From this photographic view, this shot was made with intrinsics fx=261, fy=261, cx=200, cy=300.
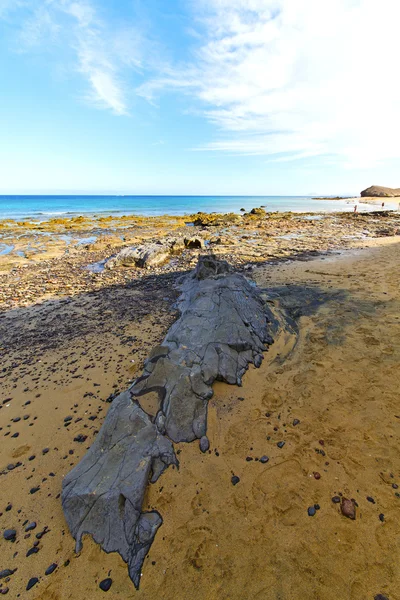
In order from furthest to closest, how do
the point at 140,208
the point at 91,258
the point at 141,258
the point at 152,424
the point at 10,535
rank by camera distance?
the point at 140,208 < the point at 91,258 < the point at 141,258 < the point at 152,424 < the point at 10,535

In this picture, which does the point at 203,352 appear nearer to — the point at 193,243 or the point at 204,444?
the point at 204,444

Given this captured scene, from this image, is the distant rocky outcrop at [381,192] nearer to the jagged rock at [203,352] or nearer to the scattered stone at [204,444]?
the jagged rock at [203,352]

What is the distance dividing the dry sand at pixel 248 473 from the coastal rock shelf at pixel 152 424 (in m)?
0.16

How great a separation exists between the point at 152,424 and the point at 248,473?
4.76 ft

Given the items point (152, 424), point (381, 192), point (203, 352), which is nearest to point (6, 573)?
point (152, 424)

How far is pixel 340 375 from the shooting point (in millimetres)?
5129

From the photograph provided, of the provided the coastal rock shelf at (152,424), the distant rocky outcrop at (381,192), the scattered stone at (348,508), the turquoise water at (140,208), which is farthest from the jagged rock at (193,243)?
the distant rocky outcrop at (381,192)

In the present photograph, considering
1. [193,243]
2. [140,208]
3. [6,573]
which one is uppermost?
[140,208]

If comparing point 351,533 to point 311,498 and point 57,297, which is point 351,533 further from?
point 57,297

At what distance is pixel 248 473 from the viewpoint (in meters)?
3.48

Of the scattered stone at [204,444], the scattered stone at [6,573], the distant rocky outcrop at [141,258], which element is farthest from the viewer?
the distant rocky outcrop at [141,258]

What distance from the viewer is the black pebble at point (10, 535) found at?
2.97 metres

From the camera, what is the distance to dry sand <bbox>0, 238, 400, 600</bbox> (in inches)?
101

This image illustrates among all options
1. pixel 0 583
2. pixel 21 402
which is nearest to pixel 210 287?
pixel 21 402
